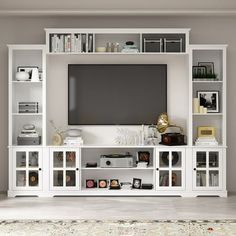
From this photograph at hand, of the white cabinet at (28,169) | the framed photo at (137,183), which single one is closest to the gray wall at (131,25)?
the white cabinet at (28,169)

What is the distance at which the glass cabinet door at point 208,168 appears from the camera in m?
6.77

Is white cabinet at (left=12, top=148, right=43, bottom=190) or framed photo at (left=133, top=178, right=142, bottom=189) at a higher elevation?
white cabinet at (left=12, top=148, right=43, bottom=190)

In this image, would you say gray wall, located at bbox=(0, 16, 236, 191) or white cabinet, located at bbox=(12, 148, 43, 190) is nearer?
white cabinet, located at bbox=(12, 148, 43, 190)

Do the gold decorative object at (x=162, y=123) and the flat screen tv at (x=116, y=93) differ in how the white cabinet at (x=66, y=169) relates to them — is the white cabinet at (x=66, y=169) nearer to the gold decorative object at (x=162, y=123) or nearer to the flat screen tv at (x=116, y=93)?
the flat screen tv at (x=116, y=93)

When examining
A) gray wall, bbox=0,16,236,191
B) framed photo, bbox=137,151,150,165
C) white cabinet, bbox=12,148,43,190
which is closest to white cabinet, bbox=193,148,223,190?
gray wall, bbox=0,16,236,191

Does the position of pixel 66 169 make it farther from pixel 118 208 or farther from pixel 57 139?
pixel 118 208

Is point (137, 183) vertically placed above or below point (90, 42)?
below

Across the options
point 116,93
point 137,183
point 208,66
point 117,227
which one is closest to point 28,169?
point 137,183

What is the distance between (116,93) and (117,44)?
66 cm

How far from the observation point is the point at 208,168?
6777 millimetres
